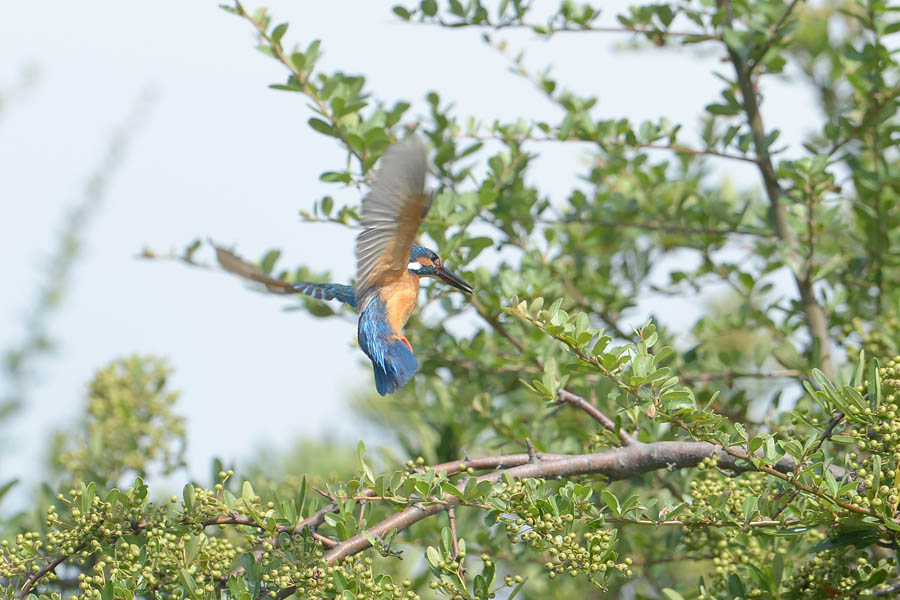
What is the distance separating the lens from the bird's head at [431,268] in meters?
1.80

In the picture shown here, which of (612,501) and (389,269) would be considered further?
(389,269)

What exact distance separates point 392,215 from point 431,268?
24 centimetres

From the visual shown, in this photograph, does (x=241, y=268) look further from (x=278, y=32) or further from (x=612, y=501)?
(x=612, y=501)

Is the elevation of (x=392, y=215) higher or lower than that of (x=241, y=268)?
higher

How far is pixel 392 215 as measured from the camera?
Result: 5.37 ft

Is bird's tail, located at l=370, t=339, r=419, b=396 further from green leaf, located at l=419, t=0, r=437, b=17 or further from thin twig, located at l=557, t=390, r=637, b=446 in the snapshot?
green leaf, located at l=419, t=0, r=437, b=17

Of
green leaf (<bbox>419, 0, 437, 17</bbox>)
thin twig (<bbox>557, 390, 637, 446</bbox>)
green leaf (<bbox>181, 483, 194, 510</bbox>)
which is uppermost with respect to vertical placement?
green leaf (<bbox>419, 0, 437, 17</bbox>)

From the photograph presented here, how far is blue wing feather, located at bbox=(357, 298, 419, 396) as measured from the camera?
5.73ft

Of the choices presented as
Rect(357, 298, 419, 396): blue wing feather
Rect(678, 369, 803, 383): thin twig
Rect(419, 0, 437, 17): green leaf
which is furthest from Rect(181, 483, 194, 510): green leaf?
Rect(419, 0, 437, 17): green leaf

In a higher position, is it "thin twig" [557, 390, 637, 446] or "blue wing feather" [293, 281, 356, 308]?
"thin twig" [557, 390, 637, 446]

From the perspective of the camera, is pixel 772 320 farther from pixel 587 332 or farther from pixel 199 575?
pixel 199 575

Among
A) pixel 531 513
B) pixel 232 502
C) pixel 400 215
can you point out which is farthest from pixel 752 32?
pixel 232 502

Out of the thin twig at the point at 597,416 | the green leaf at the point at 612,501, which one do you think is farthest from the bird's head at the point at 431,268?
the green leaf at the point at 612,501

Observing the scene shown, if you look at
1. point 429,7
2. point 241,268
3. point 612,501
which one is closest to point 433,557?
point 612,501
